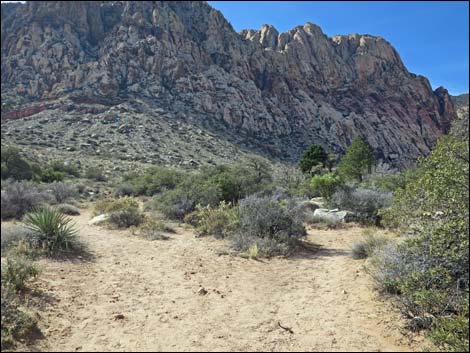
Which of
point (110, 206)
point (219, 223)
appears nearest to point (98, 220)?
point (110, 206)

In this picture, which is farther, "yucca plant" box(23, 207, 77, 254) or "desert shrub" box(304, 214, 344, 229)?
"desert shrub" box(304, 214, 344, 229)

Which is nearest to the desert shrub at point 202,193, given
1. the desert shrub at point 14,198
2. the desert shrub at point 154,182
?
the desert shrub at point 154,182

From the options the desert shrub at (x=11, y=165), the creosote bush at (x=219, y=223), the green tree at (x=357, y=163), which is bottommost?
the creosote bush at (x=219, y=223)

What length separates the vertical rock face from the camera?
Answer: 51.5 meters

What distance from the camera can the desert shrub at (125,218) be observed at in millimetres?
11925

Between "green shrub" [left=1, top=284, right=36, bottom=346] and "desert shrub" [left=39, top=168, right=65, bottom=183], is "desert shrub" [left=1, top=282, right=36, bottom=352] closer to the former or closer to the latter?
"green shrub" [left=1, top=284, right=36, bottom=346]

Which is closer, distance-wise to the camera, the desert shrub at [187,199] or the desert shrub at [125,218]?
the desert shrub at [125,218]

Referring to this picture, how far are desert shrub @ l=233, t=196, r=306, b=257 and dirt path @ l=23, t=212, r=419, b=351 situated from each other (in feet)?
1.97

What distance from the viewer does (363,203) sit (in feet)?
48.8

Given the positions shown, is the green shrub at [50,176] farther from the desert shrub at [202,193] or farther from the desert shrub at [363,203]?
the desert shrub at [363,203]

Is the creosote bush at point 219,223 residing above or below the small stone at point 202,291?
above

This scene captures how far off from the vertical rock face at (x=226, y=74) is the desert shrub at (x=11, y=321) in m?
43.7

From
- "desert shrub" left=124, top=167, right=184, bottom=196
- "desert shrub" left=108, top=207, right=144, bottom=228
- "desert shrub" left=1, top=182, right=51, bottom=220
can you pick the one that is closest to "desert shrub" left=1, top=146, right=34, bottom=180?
"desert shrub" left=1, top=182, right=51, bottom=220

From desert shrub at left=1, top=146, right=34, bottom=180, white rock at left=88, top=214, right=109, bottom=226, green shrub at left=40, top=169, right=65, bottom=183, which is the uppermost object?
desert shrub at left=1, top=146, right=34, bottom=180
